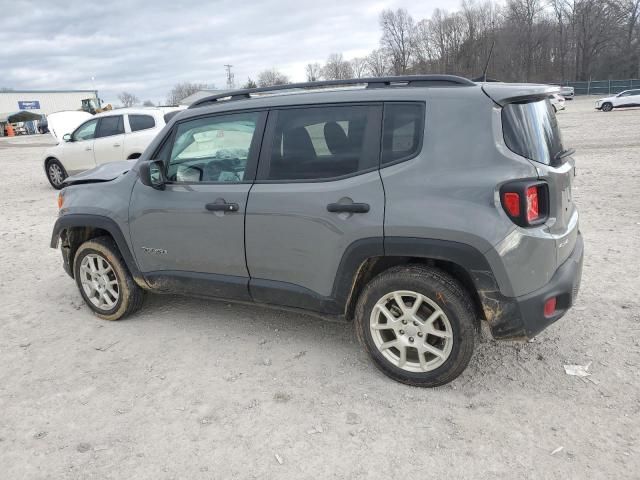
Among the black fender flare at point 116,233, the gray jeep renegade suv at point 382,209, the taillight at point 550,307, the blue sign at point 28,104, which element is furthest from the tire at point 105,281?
the blue sign at point 28,104

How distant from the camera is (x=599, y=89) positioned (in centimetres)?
6775

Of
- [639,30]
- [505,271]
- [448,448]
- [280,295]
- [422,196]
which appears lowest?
[448,448]

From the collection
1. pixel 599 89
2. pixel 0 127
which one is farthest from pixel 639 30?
pixel 0 127

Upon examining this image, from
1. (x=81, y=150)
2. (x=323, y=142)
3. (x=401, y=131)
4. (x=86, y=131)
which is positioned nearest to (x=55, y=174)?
(x=81, y=150)

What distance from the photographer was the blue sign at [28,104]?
8118 centimetres

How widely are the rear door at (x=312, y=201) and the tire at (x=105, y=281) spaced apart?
52.3 inches

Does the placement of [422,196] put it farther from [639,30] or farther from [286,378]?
[639,30]

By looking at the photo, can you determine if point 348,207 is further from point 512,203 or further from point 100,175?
point 100,175

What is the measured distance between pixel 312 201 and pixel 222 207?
2.35ft

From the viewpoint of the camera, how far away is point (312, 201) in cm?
314

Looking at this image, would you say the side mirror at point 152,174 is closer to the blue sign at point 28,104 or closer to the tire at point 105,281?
the tire at point 105,281

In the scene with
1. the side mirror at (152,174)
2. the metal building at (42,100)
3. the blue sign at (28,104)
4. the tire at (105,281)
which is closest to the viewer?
the side mirror at (152,174)

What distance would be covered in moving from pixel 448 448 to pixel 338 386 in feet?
2.72

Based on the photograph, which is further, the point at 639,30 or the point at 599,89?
the point at 639,30
